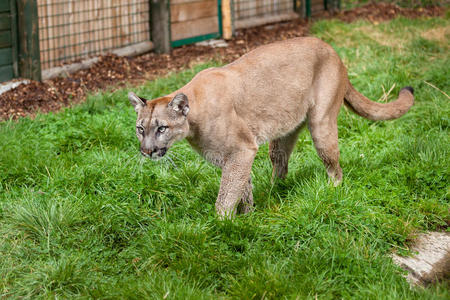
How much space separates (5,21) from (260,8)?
5.64 m

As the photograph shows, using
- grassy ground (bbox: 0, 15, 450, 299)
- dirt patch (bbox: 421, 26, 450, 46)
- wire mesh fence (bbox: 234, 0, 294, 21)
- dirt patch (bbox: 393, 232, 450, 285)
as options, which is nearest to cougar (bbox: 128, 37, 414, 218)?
grassy ground (bbox: 0, 15, 450, 299)

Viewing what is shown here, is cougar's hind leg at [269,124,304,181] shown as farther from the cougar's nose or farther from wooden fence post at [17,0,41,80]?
wooden fence post at [17,0,41,80]

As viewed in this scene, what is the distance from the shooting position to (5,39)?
7.47 m

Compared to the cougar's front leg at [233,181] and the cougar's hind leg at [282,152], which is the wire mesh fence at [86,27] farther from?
the cougar's front leg at [233,181]

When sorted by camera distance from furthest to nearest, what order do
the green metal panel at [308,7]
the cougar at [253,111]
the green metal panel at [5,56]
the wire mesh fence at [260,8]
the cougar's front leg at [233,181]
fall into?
1. the green metal panel at [308,7]
2. the wire mesh fence at [260,8]
3. the green metal panel at [5,56]
4. the cougar's front leg at [233,181]
5. the cougar at [253,111]

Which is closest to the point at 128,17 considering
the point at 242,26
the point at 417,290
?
the point at 242,26

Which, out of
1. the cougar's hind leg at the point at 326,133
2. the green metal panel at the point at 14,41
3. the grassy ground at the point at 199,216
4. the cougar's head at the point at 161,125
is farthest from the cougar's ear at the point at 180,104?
the green metal panel at the point at 14,41

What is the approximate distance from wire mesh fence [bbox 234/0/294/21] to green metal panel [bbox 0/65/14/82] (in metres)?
4.88

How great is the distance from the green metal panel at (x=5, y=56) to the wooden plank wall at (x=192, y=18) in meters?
3.00

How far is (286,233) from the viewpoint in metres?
4.27

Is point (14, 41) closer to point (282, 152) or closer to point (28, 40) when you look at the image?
point (28, 40)

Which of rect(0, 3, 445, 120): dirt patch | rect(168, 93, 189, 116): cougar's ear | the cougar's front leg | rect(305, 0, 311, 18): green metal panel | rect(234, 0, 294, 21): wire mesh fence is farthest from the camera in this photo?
rect(305, 0, 311, 18): green metal panel

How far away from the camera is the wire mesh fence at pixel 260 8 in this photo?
446 inches

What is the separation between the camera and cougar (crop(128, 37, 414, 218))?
14.4 feet
